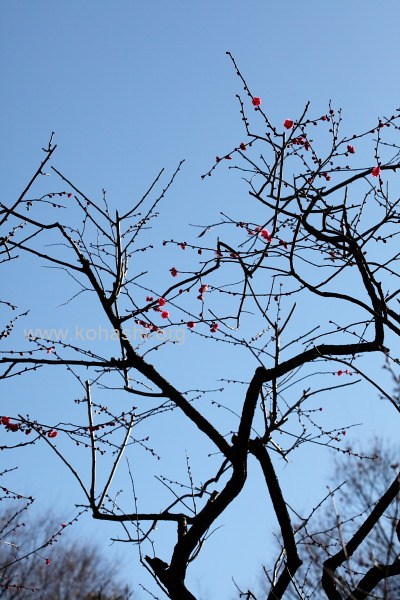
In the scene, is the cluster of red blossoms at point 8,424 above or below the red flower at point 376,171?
below

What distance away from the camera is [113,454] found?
175 inches

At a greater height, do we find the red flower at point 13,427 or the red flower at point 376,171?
the red flower at point 376,171

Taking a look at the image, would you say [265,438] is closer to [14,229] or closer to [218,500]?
[218,500]

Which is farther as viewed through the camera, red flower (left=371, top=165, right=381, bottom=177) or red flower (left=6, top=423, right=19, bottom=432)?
red flower (left=6, top=423, right=19, bottom=432)

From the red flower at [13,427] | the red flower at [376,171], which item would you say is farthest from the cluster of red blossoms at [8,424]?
the red flower at [376,171]

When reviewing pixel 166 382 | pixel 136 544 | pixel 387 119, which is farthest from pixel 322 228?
pixel 136 544

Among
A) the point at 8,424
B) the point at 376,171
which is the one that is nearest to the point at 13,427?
the point at 8,424

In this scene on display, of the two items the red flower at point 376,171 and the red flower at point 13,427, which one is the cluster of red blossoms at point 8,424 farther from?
the red flower at point 376,171

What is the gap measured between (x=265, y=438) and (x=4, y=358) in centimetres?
175

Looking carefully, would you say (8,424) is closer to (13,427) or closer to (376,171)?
(13,427)

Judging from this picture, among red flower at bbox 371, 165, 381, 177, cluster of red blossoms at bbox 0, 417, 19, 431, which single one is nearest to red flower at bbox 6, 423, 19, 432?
cluster of red blossoms at bbox 0, 417, 19, 431

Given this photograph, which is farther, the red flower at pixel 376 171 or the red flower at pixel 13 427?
the red flower at pixel 13 427

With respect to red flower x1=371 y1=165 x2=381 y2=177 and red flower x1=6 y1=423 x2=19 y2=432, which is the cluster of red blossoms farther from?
red flower x1=371 y1=165 x2=381 y2=177

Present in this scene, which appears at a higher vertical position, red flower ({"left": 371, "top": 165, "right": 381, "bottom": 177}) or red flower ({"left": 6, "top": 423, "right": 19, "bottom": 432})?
red flower ({"left": 371, "top": 165, "right": 381, "bottom": 177})
